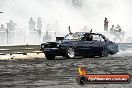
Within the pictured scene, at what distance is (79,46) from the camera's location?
22781 millimetres

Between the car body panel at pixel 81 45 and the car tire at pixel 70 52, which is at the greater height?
the car body panel at pixel 81 45

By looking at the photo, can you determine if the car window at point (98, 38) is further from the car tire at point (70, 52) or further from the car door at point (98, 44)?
the car tire at point (70, 52)

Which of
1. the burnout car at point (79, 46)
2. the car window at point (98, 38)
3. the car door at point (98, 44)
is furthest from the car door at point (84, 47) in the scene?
the car window at point (98, 38)

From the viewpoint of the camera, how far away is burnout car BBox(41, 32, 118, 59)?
2219 centimetres

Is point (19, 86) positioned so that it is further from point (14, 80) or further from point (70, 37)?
point (70, 37)

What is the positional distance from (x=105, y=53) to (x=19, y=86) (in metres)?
14.3

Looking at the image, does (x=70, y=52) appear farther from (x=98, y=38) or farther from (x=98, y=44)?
(x=98, y=38)

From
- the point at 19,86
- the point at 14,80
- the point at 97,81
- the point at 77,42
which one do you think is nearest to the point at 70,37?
the point at 77,42

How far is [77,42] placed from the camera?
75.1 feet

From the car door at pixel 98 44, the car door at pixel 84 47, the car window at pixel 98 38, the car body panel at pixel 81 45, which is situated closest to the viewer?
the car body panel at pixel 81 45

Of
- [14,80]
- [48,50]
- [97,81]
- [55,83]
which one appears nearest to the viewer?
[97,81]

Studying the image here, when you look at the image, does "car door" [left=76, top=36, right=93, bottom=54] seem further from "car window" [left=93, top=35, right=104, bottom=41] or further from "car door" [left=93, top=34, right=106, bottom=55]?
"car window" [left=93, top=35, right=104, bottom=41]

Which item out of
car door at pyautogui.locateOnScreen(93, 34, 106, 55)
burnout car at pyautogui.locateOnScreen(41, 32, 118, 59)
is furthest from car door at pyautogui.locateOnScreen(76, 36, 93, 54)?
car door at pyautogui.locateOnScreen(93, 34, 106, 55)

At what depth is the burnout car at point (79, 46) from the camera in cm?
2219
